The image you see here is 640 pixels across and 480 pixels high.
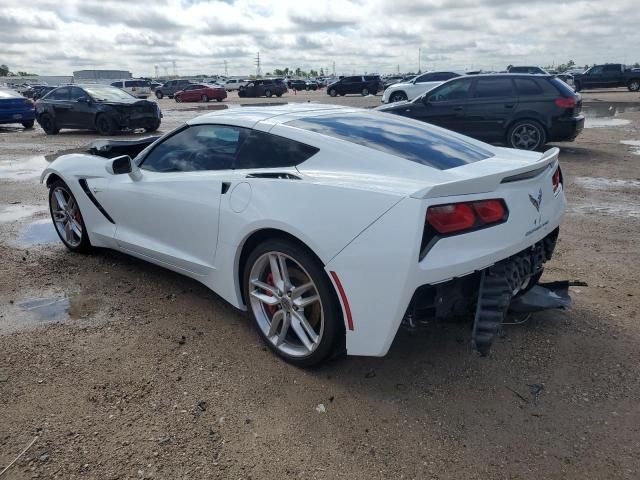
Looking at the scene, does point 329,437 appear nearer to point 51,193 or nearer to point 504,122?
point 51,193

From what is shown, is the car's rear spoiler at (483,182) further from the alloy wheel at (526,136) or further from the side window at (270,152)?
the alloy wheel at (526,136)

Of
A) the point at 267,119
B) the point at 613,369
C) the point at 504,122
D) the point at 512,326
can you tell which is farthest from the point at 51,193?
the point at 504,122

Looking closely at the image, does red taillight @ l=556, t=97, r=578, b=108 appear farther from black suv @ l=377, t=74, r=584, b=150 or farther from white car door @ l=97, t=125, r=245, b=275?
white car door @ l=97, t=125, r=245, b=275

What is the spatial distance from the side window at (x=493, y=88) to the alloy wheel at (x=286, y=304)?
910 centimetres

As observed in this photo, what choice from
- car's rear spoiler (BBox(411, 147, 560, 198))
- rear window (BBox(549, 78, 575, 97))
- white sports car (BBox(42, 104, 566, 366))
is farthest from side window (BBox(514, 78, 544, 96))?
car's rear spoiler (BBox(411, 147, 560, 198))

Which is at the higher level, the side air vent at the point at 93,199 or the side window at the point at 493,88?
the side window at the point at 493,88

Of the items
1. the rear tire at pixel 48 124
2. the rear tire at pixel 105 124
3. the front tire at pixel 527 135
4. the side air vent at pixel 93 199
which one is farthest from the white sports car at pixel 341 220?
the rear tire at pixel 48 124

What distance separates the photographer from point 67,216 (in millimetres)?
5125

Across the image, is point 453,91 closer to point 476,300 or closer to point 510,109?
point 510,109

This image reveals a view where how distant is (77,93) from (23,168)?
6.90 m

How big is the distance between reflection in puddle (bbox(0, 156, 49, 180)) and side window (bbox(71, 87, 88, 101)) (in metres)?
4.89

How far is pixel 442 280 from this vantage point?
256 centimetres

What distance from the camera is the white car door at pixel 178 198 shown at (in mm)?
3535

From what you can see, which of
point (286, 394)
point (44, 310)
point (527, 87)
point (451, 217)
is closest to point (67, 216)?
point (44, 310)
